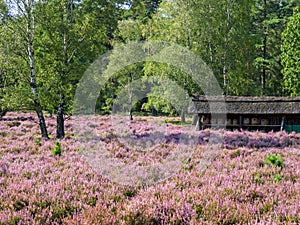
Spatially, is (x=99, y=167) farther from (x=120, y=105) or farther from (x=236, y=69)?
(x=120, y=105)

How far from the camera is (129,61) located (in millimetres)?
35000

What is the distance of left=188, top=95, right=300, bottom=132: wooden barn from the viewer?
70.0 feet

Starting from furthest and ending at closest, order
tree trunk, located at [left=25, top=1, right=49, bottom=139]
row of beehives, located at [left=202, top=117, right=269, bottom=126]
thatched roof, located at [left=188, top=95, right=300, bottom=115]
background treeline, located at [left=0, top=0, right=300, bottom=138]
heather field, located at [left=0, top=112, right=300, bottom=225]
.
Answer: row of beehives, located at [left=202, top=117, right=269, bottom=126], thatched roof, located at [left=188, top=95, right=300, bottom=115], background treeline, located at [left=0, top=0, right=300, bottom=138], tree trunk, located at [left=25, top=1, right=49, bottom=139], heather field, located at [left=0, top=112, right=300, bottom=225]

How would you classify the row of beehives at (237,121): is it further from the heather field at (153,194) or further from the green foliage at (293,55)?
the heather field at (153,194)

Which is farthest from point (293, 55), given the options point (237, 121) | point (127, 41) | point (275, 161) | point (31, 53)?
point (31, 53)

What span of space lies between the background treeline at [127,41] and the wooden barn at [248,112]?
196 inches

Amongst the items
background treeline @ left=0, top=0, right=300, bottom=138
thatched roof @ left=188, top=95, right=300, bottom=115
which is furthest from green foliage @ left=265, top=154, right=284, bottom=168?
thatched roof @ left=188, top=95, right=300, bottom=115

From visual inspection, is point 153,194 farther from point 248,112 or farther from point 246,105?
point 246,105

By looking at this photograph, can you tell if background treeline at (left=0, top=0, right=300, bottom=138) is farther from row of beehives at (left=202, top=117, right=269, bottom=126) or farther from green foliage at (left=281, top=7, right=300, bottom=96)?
row of beehives at (left=202, top=117, right=269, bottom=126)

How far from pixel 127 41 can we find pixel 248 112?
20236 mm

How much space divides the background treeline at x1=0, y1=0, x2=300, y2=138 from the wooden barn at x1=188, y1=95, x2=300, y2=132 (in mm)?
4968

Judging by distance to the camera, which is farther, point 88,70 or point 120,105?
point 120,105

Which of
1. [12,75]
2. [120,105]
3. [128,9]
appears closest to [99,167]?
[12,75]

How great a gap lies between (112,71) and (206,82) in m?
11.7
